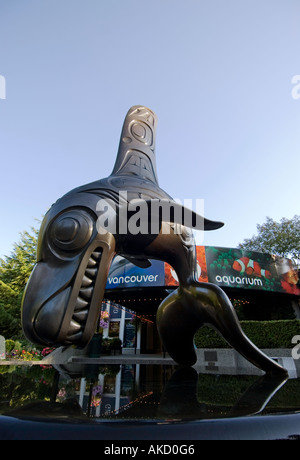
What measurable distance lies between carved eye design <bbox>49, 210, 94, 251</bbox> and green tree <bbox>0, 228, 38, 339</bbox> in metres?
16.5

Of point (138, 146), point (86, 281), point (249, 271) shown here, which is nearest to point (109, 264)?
point (86, 281)

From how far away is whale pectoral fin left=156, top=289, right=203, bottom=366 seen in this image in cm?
284

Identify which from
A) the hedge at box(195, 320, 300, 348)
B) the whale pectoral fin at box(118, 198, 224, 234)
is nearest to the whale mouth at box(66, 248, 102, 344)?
the whale pectoral fin at box(118, 198, 224, 234)

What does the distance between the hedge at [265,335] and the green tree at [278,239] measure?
53.0 feet

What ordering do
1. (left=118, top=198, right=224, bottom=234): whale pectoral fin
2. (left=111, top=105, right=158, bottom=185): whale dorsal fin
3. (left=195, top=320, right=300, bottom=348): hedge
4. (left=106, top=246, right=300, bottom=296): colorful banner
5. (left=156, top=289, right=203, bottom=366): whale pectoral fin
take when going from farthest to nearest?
(left=106, top=246, right=300, bottom=296): colorful banner
(left=195, top=320, right=300, bottom=348): hedge
(left=111, top=105, right=158, bottom=185): whale dorsal fin
(left=156, top=289, right=203, bottom=366): whale pectoral fin
(left=118, top=198, right=224, bottom=234): whale pectoral fin

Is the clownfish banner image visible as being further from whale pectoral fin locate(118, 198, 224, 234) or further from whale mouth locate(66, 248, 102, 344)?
whale mouth locate(66, 248, 102, 344)

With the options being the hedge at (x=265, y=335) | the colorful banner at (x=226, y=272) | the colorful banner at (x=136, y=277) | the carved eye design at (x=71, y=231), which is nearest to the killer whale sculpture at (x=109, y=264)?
the carved eye design at (x=71, y=231)

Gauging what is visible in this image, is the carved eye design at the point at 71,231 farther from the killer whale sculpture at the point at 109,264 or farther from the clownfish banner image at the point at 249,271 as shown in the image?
the clownfish banner image at the point at 249,271

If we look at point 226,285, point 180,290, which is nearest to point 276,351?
point 226,285

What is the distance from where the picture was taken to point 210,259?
14.3m

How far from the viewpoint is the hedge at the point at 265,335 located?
27.3 feet

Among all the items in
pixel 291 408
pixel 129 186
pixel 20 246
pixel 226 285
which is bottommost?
pixel 291 408

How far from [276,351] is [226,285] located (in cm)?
579
